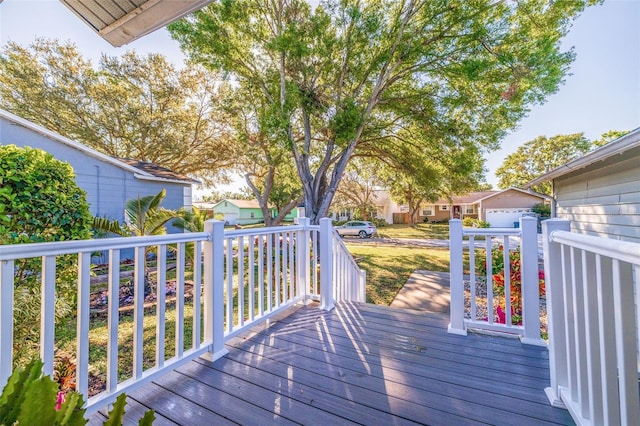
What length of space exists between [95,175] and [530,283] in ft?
31.1

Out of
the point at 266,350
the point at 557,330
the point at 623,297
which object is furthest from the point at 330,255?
the point at 623,297

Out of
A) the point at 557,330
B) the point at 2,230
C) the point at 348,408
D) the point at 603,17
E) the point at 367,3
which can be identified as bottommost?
the point at 348,408

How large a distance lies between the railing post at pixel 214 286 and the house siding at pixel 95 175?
669 cm

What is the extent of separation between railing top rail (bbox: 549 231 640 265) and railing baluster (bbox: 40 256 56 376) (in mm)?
2166

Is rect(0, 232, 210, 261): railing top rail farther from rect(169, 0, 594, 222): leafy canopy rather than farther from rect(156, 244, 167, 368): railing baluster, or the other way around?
rect(169, 0, 594, 222): leafy canopy

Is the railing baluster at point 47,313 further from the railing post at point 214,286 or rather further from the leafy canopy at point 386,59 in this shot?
the leafy canopy at point 386,59

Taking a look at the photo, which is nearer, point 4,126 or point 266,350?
point 266,350

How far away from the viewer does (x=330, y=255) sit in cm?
307

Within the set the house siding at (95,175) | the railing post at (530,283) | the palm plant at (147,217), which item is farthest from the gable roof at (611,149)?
the house siding at (95,175)

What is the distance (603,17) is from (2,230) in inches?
419

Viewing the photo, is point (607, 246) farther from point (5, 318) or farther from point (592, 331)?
point (5, 318)

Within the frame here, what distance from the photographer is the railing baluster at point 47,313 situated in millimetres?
1207

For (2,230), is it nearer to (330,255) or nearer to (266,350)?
(266,350)

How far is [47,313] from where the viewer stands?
1225 millimetres
